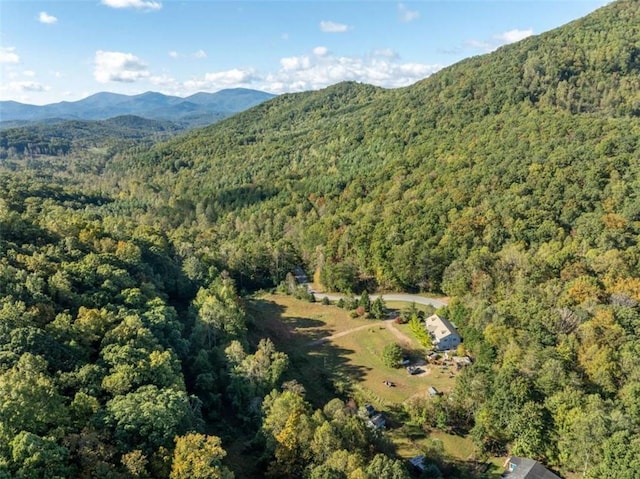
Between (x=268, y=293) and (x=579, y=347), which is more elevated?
(x=579, y=347)

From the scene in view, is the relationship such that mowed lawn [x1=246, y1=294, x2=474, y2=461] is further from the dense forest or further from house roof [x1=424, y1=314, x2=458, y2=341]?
house roof [x1=424, y1=314, x2=458, y2=341]

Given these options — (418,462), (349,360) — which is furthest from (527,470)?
(349,360)

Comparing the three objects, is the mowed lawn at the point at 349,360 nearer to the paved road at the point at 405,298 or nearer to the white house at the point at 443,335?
the white house at the point at 443,335

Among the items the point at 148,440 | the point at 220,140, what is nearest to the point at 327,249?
the point at 148,440

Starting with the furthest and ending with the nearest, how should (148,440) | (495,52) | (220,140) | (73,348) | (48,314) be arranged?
(220,140) < (495,52) < (48,314) < (73,348) < (148,440)

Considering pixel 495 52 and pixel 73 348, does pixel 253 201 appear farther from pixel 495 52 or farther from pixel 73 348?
pixel 495 52

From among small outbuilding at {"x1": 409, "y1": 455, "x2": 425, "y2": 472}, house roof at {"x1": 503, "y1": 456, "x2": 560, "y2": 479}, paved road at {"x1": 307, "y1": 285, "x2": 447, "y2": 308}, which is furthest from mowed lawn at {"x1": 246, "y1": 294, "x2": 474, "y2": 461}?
house roof at {"x1": 503, "y1": 456, "x2": 560, "y2": 479}

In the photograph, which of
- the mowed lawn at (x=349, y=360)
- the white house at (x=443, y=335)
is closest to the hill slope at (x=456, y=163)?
the mowed lawn at (x=349, y=360)
